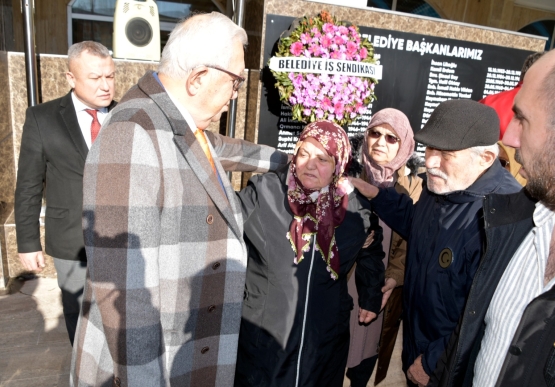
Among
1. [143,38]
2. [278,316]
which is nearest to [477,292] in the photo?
[278,316]

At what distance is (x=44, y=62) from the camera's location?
403 centimetres

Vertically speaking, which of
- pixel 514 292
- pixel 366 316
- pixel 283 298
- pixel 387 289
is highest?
pixel 514 292

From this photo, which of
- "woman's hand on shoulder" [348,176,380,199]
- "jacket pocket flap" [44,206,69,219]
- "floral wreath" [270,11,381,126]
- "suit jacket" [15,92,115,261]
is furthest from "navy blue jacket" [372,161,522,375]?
"jacket pocket flap" [44,206,69,219]

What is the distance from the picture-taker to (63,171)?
9.09 ft

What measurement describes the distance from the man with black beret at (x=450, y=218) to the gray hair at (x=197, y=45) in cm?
112

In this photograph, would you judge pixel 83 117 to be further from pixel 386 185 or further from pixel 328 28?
pixel 386 185

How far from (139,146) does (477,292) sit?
1361 millimetres

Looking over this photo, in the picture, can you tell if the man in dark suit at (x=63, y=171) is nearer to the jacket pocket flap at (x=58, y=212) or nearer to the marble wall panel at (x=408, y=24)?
the jacket pocket flap at (x=58, y=212)

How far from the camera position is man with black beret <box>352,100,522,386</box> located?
1939 millimetres

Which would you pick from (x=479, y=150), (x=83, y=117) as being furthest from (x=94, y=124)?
(x=479, y=150)

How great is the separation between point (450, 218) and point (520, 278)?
590mm

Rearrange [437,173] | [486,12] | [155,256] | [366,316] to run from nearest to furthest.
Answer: [155,256]
[437,173]
[366,316]
[486,12]

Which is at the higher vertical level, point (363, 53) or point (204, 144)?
point (363, 53)

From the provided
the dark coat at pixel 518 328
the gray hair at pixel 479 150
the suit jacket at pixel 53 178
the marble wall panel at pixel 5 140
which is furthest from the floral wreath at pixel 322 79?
the marble wall panel at pixel 5 140
